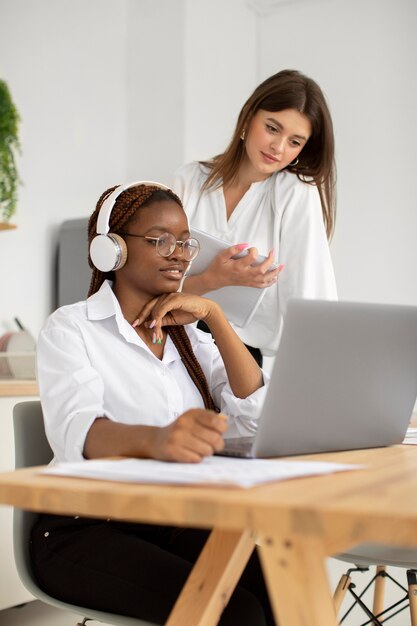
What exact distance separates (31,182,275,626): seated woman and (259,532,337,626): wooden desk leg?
0.19m

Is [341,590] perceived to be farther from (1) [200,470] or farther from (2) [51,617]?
(1) [200,470]

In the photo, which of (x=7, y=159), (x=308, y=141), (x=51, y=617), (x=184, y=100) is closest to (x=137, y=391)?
(x=308, y=141)

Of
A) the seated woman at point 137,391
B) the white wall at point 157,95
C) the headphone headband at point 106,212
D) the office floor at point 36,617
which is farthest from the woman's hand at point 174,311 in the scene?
the white wall at point 157,95

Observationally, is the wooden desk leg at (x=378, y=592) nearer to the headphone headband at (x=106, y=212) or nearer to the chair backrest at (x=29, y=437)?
the chair backrest at (x=29, y=437)

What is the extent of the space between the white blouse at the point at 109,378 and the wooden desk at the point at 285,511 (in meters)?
0.30

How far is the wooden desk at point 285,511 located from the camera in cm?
63

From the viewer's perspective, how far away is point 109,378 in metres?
1.30

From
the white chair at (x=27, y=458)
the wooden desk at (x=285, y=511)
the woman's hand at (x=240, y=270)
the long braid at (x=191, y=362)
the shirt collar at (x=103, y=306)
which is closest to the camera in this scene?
the wooden desk at (x=285, y=511)

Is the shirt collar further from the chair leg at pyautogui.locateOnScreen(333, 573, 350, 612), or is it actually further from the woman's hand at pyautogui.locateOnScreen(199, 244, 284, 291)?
the chair leg at pyautogui.locateOnScreen(333, 573, 350, 612)

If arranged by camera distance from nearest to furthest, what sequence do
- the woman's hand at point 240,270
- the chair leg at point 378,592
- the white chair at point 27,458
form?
the white chair at point 27,458, the woman's hand at point 240,270, the chair leg at point 378,592

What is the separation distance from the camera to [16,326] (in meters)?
3.35

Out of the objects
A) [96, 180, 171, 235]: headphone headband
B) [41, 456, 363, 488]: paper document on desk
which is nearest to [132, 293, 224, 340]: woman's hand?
[96, 180, 171, 235]: headphone headband

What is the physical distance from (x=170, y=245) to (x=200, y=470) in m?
0.64

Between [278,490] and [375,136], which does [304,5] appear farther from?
[278,490]
